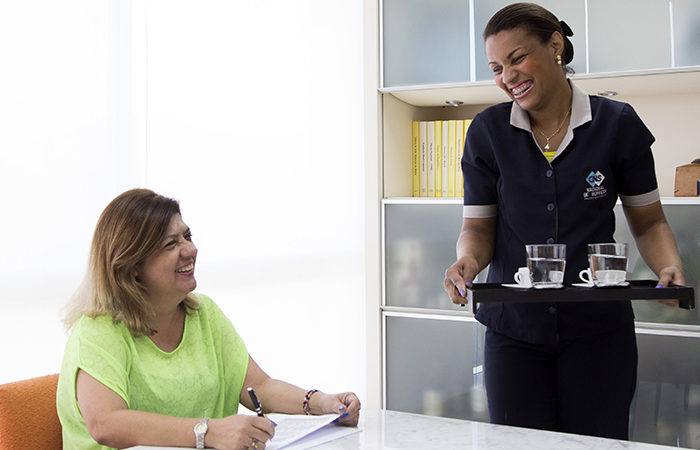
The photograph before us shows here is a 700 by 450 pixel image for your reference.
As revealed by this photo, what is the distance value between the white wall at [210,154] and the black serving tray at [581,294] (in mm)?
1398

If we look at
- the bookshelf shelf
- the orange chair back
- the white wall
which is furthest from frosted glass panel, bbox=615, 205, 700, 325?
the orange chair back

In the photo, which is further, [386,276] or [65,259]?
[386,276]

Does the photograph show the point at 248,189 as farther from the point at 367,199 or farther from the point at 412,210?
the point at 412,210

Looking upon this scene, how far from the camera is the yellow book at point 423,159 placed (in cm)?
324

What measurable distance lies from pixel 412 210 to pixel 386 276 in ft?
1.04

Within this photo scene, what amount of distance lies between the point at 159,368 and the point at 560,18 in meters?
2.15

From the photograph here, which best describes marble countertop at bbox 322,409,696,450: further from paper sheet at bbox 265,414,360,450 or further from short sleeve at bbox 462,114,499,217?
short sleeve at bbox 462,114,499,217

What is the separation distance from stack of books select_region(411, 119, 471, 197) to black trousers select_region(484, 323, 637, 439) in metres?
1.42

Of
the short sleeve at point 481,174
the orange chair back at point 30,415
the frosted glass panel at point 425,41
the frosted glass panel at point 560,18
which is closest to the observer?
the orange chair back at point 30,415

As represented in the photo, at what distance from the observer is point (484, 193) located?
1.95 meters

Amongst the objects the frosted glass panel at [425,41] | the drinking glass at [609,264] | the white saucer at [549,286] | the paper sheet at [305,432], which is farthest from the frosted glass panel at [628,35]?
the paper sheet at [305,432]

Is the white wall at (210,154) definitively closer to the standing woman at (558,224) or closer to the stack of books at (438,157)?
the stack of books at (438,157)

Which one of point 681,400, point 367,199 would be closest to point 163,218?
point 367,199

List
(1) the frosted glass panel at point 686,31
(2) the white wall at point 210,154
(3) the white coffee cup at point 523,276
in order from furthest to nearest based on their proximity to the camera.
Answer: 1. (1) the frosted glass panel at point 686,31
2. (2) the white wall at point 210,154
3. (3) the white coffee cup at point 523,276
